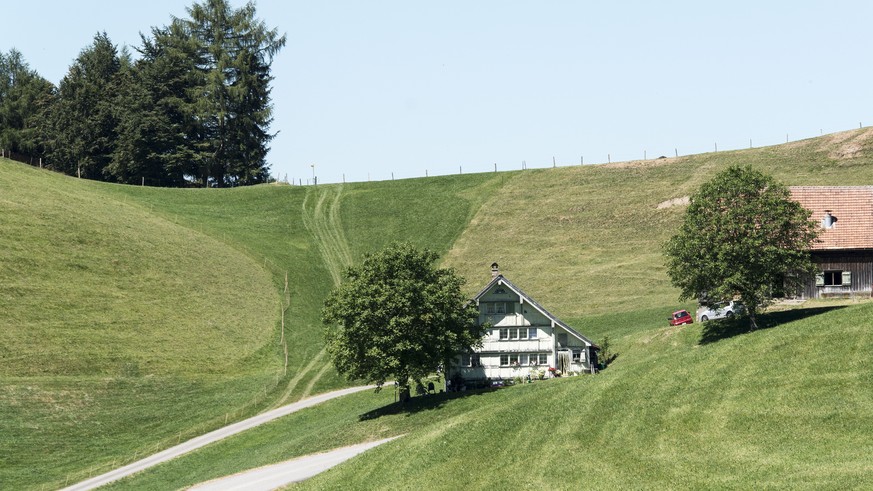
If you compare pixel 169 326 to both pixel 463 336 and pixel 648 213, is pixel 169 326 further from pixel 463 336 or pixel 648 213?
pixel 648 213

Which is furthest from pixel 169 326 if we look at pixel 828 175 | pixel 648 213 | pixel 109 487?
pixel 828 175

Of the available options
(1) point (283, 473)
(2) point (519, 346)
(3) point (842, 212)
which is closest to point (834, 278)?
(3) point (842, 212)

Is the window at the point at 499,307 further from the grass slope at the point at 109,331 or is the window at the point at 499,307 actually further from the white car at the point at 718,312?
the grass slope at the point at 109,331

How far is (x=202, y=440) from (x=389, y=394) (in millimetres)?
16044

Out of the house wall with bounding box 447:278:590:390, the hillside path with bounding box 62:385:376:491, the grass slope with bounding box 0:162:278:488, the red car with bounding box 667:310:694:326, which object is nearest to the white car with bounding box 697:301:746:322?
the red car with bounding box 667:310:694:326

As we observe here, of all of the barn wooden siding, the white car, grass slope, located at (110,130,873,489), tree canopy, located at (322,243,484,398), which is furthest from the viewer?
the barn wooden siding

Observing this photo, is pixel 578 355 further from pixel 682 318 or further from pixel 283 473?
pixel 283 473

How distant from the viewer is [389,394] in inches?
3489

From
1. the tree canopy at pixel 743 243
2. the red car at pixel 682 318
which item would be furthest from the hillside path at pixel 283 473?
the red car at pixel 682 318

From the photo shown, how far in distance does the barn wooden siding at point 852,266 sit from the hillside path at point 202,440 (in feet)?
134

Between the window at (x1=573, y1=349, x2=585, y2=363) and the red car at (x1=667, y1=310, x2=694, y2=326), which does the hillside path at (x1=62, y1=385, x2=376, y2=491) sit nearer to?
the window at (x1=573, y1=349, x2=585, y2=363)

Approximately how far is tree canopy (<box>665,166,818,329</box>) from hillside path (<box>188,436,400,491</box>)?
25259 mm

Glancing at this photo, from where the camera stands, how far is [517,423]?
55.9 meters

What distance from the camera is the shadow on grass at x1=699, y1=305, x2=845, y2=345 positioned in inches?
2889
